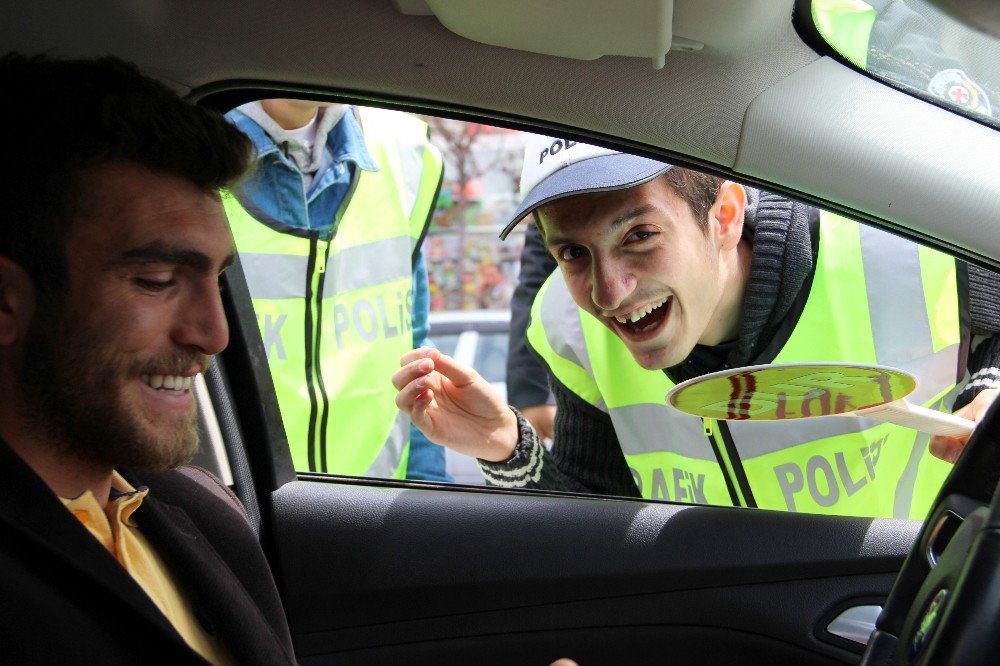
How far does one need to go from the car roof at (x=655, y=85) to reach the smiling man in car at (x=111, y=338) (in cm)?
8

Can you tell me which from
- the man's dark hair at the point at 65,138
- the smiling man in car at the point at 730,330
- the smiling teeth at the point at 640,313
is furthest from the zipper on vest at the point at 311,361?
the man's dark hair at the point at 65,138

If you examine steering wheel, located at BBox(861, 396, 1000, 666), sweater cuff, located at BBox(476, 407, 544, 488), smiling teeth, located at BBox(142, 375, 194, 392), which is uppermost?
smiling teeth, located at BBox(142, 375, 194, 392)

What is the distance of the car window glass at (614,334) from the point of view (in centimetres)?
212

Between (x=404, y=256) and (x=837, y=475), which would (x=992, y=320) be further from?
(x=404, y=256)

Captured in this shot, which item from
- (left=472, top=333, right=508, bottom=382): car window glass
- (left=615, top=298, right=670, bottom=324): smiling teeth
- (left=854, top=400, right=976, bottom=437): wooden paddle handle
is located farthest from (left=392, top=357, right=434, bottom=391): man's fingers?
(left=472, top=333, right=508, bottom=382): car window glass

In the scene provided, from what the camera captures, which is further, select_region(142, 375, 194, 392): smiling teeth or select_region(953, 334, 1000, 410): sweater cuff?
select_region(953, 334, 1000, 410): sweater cuff

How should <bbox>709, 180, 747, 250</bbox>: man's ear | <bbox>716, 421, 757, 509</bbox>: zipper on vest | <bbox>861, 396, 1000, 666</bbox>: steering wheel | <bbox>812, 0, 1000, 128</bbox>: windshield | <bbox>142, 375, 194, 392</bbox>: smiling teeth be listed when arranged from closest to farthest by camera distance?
<bbox>861, 396, 1000, 666</bbox>: steering wheel → <bbox>812, 0, 1000, 128</bbox>: windshield → <bbox>142, 375, 194, 392</bbox>: smiling teeth → <bbox>709, 180, 747, 250</bbox>: man's ear → <bbox>716, 421, 757, 509</bbox>: zipper on vest

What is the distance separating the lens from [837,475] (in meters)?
2.18

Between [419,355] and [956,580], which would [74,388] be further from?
[956,580]

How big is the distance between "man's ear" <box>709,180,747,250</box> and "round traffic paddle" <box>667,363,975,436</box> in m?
0.50

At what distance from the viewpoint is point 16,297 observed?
54.6 inches

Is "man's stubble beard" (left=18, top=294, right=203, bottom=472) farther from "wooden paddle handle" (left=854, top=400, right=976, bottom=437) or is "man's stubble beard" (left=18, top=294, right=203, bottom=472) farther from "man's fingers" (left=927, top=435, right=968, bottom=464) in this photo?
"man's fingers" (left=927, top=435, right=968, bottom=464)

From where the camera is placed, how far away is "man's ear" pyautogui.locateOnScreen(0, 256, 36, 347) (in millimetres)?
1384

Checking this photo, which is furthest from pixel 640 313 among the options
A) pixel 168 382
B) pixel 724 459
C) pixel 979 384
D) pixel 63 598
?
pixel 63 598
